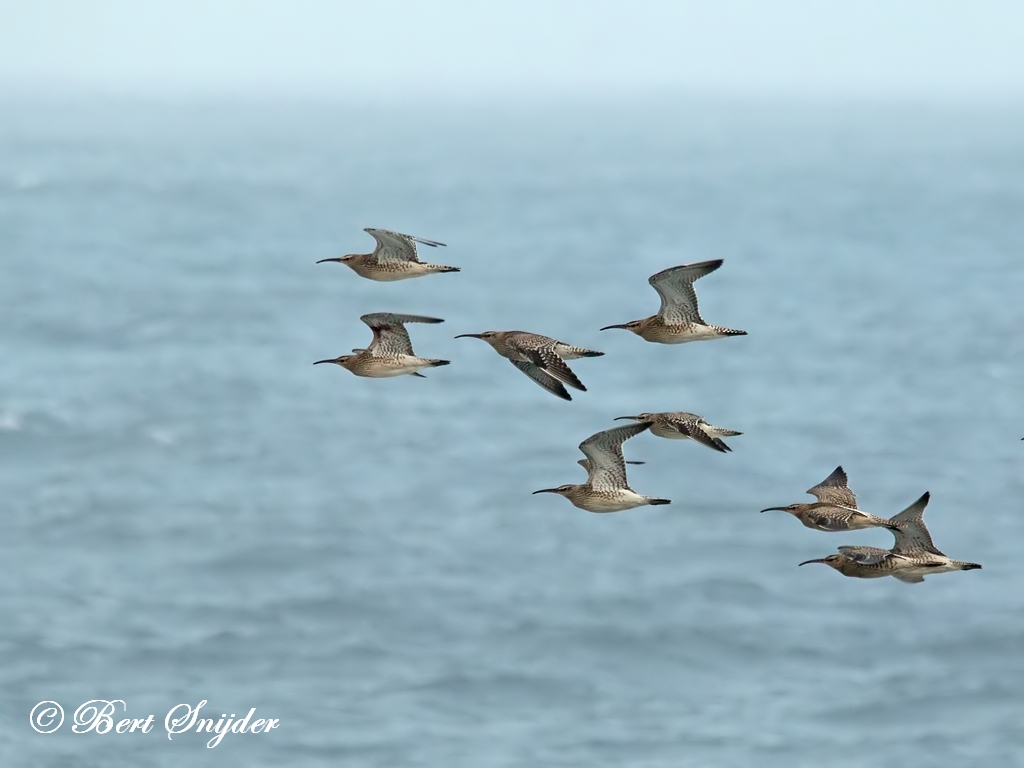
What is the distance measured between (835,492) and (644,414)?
3.71 m

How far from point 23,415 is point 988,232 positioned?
90.6m

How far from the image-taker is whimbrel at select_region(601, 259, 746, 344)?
2097cm

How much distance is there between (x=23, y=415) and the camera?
77.9 m

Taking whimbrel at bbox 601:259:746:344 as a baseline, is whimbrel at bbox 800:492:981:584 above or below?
below

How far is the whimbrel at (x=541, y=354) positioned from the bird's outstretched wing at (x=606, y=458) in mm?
1401

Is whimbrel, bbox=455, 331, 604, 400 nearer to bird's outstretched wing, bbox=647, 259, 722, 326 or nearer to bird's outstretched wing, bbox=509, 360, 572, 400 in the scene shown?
bird's outstretched wing, bbox=509, 360, 572, 400

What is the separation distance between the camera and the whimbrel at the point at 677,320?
21.0 m

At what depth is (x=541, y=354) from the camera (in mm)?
20094

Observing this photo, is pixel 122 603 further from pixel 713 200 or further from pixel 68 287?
pixel 713 200

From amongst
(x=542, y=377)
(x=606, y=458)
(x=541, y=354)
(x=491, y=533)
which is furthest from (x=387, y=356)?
(x=491, y=533)

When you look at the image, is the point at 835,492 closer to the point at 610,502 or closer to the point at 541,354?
the point at 610,502

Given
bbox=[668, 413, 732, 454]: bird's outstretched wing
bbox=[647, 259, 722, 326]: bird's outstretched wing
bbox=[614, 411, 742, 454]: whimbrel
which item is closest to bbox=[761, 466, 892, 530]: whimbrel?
bbox=[614, 411, 742, 454]: whimbrel

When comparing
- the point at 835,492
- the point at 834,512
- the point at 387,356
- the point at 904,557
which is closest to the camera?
the point at 904,557

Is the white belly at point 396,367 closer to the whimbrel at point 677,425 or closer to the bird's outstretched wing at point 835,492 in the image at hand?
the whimbrel at point 677,425
